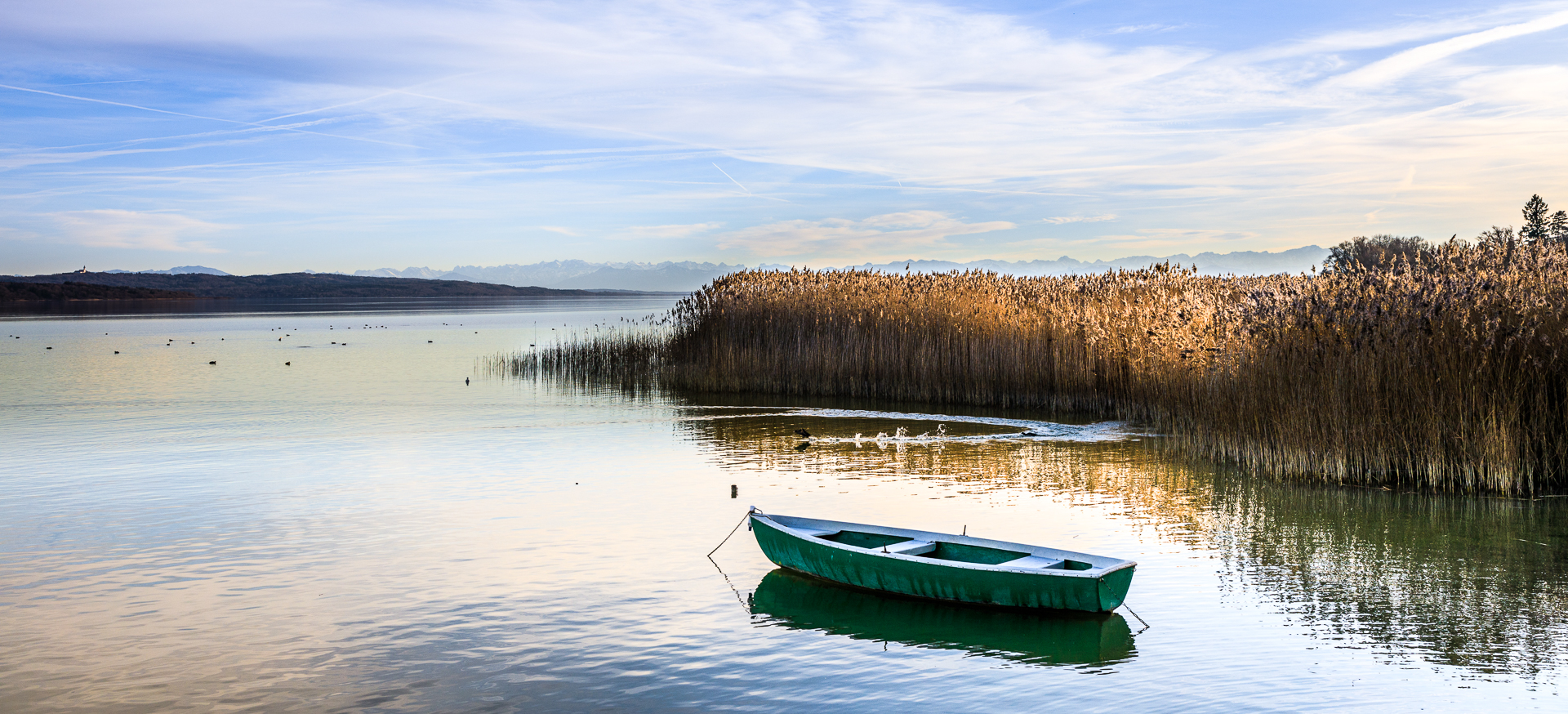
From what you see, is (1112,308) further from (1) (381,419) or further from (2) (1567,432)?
(1) (381,419)

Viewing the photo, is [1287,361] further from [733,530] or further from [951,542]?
[733,530]

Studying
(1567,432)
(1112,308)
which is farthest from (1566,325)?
(1112,308)

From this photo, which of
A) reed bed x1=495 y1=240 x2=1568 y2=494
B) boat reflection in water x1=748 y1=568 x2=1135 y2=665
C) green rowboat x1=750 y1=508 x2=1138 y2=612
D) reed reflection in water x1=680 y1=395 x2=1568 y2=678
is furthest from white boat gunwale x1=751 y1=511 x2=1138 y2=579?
reed bed x1=495 y1=240 x2=1568 y2=494

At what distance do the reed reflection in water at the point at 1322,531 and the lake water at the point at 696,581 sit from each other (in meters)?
0.05

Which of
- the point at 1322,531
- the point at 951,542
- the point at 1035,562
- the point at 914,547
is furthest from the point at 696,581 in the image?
the point at 1322,531

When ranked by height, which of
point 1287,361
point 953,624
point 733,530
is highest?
point 1287,361

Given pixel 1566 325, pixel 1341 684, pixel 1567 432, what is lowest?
pixel 1341 684

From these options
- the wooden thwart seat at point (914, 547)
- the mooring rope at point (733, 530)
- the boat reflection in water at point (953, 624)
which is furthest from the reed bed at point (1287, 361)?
the mooring rope at point (733, 530)

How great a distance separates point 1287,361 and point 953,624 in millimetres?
8489

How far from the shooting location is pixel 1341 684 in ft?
24.9

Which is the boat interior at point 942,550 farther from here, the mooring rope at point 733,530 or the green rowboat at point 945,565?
the mooring rope at point 733,530

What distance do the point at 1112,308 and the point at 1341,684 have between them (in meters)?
16.2

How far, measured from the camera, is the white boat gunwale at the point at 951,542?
29.2ft

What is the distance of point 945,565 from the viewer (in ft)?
30.7
